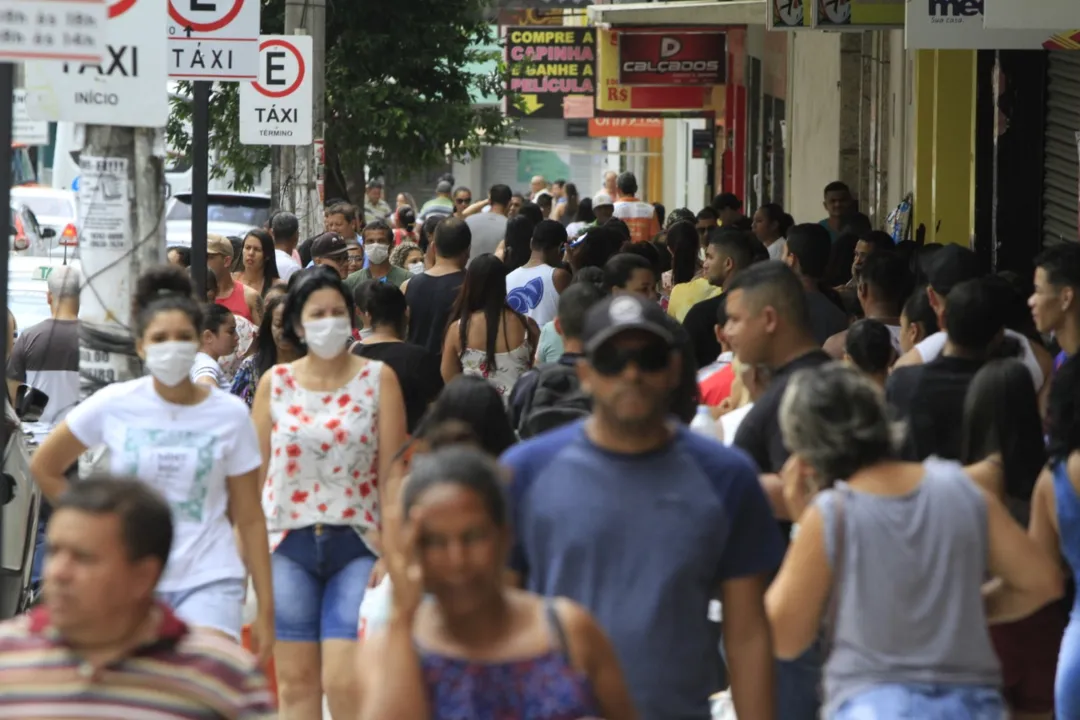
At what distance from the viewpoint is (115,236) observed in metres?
7.56

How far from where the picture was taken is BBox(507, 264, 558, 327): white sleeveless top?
1173 centimetres

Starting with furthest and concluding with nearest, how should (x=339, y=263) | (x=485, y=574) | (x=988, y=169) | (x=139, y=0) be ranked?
1. (x=988, y=169)
2. (x=339, y=263)
3. (x=139, y=0)
4. (x=485, y=574)

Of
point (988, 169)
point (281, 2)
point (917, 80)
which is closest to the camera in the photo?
point (988, 169)

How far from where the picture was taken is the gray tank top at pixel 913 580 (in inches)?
182

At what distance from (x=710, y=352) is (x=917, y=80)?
318 inches

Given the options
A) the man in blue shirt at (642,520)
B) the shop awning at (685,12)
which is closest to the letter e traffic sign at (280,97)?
the shop awning at (685,12)

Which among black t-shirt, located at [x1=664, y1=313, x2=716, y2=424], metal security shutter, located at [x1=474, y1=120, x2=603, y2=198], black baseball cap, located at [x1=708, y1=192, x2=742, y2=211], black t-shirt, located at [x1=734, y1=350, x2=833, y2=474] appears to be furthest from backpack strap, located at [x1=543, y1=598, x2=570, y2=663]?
metal security shutter, located at [x1=474, y1=120, x2=603, y2=198]

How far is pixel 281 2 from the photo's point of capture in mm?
22703

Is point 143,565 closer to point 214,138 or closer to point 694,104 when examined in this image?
point 214,138

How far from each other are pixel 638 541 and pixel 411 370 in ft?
12.7

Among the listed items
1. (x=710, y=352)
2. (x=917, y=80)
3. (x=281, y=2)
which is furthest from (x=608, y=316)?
(x=281, y=2)

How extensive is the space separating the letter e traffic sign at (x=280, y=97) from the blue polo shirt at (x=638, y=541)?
34.7 ft

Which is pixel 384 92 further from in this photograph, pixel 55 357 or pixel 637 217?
pixel 55 357

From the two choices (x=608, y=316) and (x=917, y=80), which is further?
(x=917, y=80)
